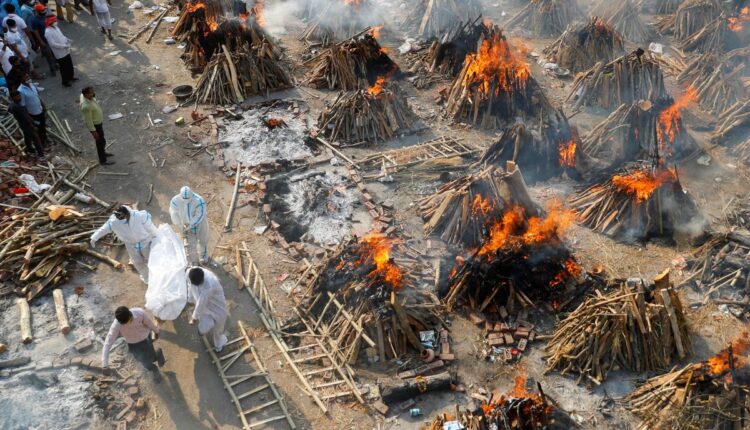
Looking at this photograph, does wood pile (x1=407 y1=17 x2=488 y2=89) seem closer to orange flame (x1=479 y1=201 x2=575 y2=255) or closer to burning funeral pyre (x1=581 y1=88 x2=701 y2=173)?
burning funeral pyre (x1=581 y1=88 x2=701 y2=173)

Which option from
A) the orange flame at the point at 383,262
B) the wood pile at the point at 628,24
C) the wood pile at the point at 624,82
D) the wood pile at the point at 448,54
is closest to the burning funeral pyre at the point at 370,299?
the orange flame at the point at 383,262

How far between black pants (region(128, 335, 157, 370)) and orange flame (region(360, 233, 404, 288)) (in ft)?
12.3

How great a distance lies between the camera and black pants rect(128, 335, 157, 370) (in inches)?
346

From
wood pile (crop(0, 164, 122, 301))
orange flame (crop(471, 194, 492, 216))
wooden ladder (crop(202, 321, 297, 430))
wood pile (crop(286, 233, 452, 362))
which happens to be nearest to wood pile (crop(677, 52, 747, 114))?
orange flame (crop(471, 194, 492, 216))

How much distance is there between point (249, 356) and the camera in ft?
31.6

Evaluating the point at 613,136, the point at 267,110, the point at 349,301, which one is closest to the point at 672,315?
the point at 349,301

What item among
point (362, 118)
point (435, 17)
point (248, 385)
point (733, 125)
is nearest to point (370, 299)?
point (248, 385)

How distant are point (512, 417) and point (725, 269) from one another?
19.6 feet

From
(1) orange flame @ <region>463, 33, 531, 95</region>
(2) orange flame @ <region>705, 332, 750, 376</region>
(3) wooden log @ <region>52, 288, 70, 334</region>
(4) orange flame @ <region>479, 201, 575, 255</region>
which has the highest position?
(1) orange flame @ <region>463, 33, 531, 95</region>

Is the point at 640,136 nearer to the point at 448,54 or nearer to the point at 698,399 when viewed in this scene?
the point at 448,54

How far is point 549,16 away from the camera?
2045 cm

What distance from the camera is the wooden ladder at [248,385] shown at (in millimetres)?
8773

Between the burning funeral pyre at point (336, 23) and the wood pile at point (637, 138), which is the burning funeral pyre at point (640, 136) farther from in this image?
the burning funeral pyre at point (336, 23)

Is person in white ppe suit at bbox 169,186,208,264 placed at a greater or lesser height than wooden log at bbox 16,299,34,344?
greater
